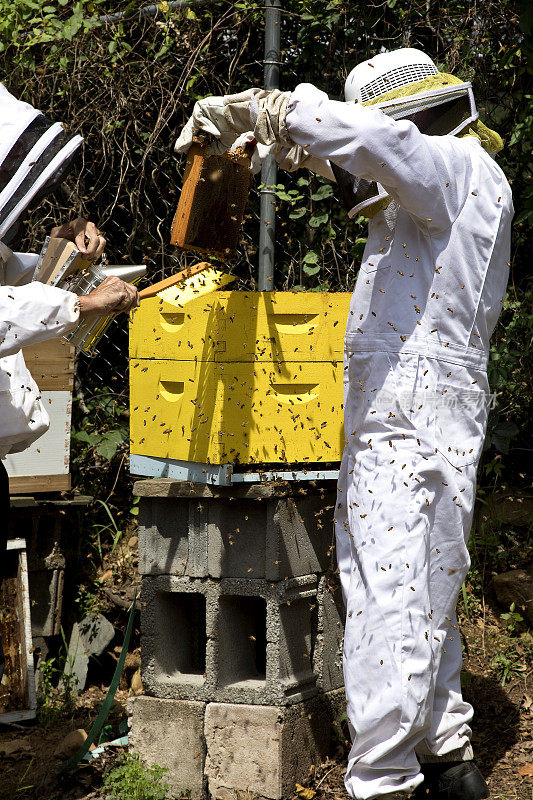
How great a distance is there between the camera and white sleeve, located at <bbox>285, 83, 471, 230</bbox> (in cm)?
224

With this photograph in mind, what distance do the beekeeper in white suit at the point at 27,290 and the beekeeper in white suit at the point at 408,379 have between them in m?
0.51

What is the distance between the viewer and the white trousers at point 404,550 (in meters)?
2.32

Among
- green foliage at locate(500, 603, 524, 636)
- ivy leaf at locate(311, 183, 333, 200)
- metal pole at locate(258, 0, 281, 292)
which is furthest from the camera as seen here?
ivy leaf at locate(311, 183, 333, 200)

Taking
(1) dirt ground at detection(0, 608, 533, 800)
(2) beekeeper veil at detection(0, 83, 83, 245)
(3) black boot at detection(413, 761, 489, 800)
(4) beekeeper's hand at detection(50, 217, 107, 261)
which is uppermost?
(2) beekeeper veil at detection(0, 83, 83, 245)

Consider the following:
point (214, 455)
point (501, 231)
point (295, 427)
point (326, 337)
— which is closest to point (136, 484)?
point (214, 455)

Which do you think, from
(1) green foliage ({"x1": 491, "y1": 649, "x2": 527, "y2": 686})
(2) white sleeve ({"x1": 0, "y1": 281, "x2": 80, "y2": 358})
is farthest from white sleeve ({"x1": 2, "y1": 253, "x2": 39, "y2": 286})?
(1) green foliage ({"x1": 491, "y1": 649, "x2": 527, "y2": 686})

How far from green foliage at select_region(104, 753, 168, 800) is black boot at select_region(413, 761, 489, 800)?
0.93 meters

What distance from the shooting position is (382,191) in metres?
2.46

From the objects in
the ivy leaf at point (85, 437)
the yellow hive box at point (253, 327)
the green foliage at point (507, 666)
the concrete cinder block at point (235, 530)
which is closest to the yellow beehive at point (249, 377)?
the yellow hive box at point (253, 327)

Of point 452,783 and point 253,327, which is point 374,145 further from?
point 452,783

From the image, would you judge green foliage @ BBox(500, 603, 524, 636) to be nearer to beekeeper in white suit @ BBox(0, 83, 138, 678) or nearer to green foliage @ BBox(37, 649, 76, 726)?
green foliage @ BBox(37, 649, 76, 726)

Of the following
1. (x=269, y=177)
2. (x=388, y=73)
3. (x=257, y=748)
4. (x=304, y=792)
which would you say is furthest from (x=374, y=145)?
(x=304, y=792)

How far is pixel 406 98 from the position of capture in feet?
7.82

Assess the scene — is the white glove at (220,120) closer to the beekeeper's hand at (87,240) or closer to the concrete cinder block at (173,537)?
the beekeeper's hand at (87,240)
